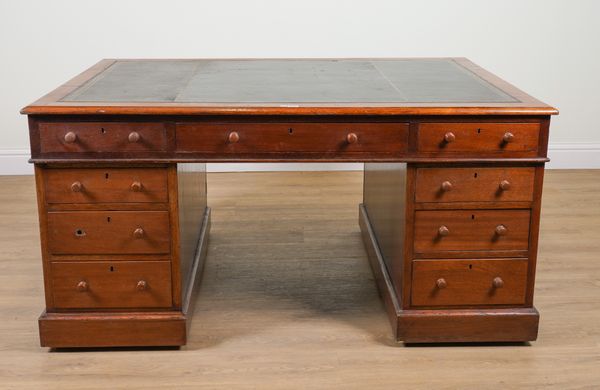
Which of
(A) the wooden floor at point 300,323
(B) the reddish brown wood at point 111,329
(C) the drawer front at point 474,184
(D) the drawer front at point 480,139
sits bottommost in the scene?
(A) the wooden floor at point 300,323

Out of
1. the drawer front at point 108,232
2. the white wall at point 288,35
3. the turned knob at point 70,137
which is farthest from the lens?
the white wall at point 288,35

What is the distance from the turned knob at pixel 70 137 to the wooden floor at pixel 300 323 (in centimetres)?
68

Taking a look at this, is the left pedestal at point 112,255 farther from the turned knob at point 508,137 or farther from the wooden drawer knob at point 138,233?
the turned knob at point 508,137

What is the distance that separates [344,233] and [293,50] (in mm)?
1428

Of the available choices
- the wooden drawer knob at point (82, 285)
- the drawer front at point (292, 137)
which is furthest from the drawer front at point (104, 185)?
the wooden drawer knob at point (82, 285)

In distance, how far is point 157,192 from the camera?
257 centimetres

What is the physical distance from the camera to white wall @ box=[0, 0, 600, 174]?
470 cm

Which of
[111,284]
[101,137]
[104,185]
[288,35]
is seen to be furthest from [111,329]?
[288,35]

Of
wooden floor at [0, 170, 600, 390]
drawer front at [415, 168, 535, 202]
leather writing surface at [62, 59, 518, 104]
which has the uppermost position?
leather writing surface at [62, 59, 518, 104]

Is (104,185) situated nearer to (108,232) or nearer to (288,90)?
(108,232)

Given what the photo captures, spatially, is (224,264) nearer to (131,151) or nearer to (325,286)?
(325,286)

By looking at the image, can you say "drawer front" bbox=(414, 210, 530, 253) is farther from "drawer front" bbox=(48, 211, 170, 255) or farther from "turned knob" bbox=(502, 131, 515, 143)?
"drawer front" bbox=(48, 211, 170, 255)

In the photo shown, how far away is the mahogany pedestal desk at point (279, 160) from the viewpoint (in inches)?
98.7

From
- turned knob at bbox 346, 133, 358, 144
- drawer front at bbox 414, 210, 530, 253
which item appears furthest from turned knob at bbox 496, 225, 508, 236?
turned knob at bbox 346, 133, 358, 144
